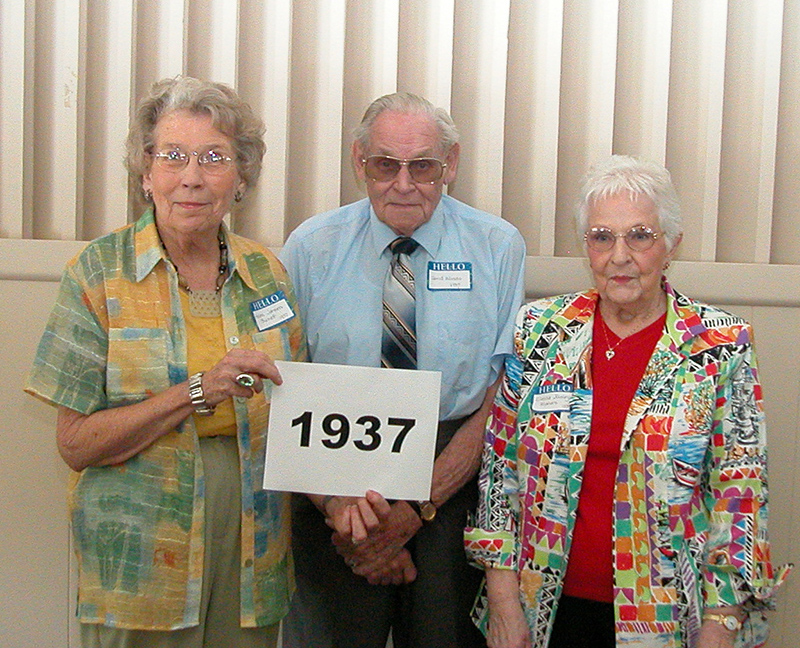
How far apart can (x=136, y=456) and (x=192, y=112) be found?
3.02 ft

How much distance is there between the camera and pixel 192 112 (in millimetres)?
2270

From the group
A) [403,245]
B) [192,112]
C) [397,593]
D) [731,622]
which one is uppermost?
[192,112]

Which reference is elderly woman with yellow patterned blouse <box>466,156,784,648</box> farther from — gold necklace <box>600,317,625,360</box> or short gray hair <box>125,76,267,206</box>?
short gray hair <box>125,76,267,206</box>

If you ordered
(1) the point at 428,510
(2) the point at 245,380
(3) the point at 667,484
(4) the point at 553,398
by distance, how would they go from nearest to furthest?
(2) the point at 245,380 < (3) the point at 667,484 < (4) the point at 553,398 < (1) the point at 428,510

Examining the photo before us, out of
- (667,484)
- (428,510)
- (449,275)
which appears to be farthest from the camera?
(449,275)

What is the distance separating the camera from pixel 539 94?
3.30 m

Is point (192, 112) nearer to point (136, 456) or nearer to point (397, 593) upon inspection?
point (136, 456)

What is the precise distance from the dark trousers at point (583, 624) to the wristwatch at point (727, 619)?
0.83ft

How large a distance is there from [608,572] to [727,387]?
59 cm

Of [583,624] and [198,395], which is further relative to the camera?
[583,624]

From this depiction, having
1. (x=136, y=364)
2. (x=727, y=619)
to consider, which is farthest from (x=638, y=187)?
(x=136, y=364)

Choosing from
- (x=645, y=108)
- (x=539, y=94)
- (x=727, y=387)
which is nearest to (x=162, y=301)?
(x=727, y=387)

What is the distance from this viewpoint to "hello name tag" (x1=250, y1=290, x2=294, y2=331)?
2.31 m

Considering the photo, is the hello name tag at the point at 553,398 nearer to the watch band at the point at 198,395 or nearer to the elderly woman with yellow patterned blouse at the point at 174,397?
the elderly woman with yellow patterned blouse at the point at 174,397
